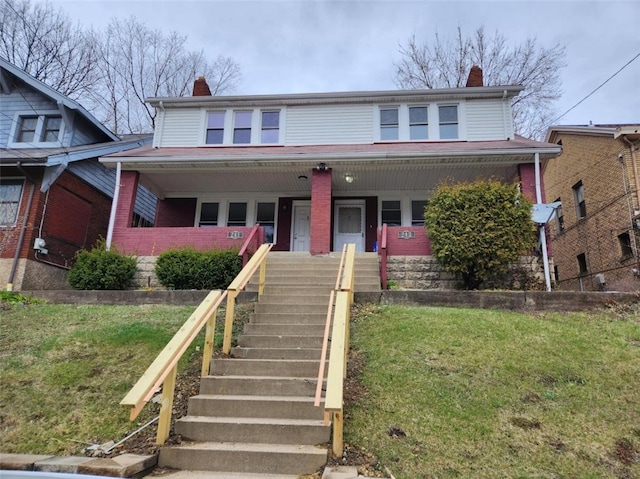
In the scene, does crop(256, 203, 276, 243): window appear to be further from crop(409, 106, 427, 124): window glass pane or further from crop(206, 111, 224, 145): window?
crop(409, 106, 427, 124): window glass pane

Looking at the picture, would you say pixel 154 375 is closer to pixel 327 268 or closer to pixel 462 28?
pixel 327 268

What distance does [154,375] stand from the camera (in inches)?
135

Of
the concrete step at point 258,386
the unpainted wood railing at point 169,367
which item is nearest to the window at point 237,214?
the unpainted wood railing at point 169,367

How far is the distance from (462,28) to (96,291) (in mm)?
23077

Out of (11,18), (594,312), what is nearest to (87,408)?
(594,312)

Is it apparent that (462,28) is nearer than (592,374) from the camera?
No

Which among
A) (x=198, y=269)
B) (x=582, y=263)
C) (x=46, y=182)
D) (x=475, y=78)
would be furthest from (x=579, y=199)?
(x=46, y=182)

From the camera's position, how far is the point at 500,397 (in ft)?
14.5

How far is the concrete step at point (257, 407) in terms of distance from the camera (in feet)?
13.5

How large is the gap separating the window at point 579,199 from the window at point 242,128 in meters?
12.6

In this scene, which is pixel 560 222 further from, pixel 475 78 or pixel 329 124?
pixel 329 124

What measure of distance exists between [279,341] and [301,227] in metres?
8.13

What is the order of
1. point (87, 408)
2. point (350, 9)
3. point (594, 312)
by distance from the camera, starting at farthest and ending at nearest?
1. point (350, 9)
2. point (594, 312)
3. point (87, 408)

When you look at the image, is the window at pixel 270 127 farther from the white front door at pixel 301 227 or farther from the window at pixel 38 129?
the window at pixel 38 129
